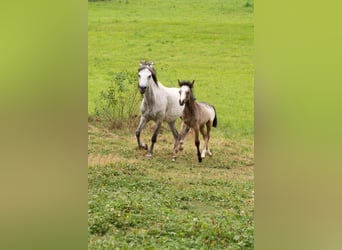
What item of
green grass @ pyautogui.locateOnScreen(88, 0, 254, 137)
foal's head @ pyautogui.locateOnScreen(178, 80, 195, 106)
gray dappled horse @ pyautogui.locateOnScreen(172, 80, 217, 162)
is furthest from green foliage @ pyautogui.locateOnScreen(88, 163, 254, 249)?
foal's head @ pyautogui.locateOnScreen(178, 80, 195, 106)

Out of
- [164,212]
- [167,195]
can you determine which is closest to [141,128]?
[167,195]

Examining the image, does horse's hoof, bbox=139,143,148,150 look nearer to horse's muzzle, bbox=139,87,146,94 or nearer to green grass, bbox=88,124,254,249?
green grass, bbox=88,124,254,249

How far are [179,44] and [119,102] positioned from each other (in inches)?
25.3

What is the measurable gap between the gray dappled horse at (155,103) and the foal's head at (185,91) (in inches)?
1.6

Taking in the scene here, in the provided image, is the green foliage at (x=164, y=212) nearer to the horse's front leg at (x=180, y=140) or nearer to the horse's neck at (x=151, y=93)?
the horse's front leg at (x=180, y=140)

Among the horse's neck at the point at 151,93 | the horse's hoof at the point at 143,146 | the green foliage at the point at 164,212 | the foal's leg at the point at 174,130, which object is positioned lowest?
the green foliage at the point at 164,212

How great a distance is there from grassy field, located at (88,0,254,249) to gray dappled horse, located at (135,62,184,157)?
0.05m

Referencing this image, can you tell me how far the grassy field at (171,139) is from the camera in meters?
4.63

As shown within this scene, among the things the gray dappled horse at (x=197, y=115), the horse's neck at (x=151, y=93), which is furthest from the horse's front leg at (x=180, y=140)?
the horse's neck at (x=151, y=93)

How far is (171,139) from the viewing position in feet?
15.9
